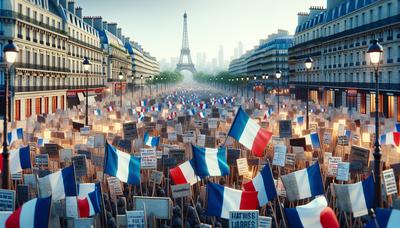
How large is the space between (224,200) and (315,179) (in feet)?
8.81

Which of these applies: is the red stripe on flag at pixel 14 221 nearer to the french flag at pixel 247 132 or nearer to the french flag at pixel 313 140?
the french flag at pixel 247 132

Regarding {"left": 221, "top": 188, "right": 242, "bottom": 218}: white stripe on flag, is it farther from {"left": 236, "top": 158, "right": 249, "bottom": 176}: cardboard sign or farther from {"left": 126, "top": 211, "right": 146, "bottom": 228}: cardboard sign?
{"left": 236, "top": 158, "right": 249, "bottom": 176}: cardboard sign

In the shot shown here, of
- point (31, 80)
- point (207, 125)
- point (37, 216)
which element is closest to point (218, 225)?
point (37, 216)

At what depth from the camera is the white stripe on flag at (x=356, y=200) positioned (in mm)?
9750

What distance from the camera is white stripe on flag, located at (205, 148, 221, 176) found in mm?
12164

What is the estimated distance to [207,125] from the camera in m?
24.4

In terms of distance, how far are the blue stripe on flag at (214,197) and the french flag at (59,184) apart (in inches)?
125

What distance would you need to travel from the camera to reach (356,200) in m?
9.77

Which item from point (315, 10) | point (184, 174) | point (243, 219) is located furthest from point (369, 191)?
point (315, 10)

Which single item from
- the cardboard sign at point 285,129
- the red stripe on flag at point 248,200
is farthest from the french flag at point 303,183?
the cardboard sign at point 285,129

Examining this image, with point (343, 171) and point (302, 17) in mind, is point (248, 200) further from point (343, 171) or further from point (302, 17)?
point (302, 17)

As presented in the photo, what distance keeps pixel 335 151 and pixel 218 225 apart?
30.4 ft

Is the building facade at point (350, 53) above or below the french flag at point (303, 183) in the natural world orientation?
above

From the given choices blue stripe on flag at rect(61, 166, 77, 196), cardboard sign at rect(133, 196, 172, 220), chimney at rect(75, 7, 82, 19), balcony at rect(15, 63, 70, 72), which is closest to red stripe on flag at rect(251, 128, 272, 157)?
cardboard sign at rect(133, 196, 172, 220)
